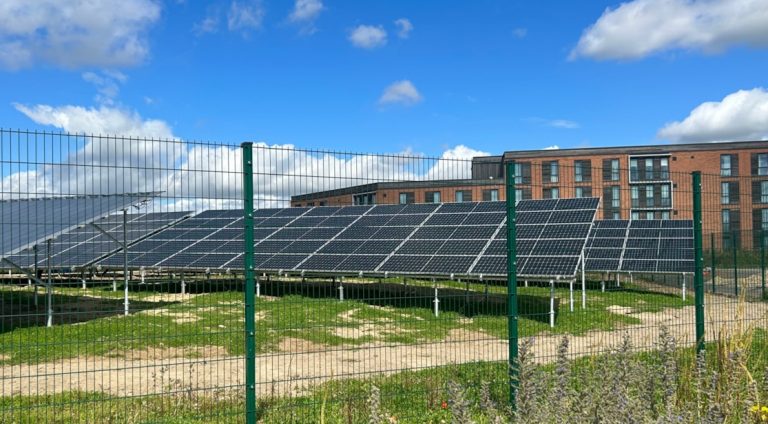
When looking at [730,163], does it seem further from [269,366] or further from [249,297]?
[249,297]

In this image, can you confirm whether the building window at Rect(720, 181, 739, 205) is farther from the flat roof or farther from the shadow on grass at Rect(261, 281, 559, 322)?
the flat roof

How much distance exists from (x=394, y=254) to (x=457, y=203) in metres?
3.80

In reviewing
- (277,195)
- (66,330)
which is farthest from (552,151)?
(277,195)

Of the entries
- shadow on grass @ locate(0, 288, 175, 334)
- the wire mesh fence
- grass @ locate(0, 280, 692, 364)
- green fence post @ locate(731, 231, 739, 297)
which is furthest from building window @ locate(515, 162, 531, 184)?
green fence post @ locate(731, 231, 739, 297)

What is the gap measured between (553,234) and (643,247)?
28.3 feet

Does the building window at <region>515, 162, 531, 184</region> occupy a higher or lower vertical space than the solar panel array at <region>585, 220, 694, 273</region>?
higher

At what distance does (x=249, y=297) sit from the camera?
5.88 m

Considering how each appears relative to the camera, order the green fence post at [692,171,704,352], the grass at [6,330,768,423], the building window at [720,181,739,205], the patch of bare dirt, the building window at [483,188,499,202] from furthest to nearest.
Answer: the building window at [483,188,499,202]
the building window at [720,181,739,205]
the patch of bare dirt
the green fence post at [692,171,704,352]
the grass at [6,330,768,423]

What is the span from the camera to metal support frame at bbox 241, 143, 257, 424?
19.3ft

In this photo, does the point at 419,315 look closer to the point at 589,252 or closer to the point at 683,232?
the point at 589,252

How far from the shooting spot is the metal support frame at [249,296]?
19.3 ft

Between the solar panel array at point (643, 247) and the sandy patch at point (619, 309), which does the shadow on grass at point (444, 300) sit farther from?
the solar panel array at point (643, 247)

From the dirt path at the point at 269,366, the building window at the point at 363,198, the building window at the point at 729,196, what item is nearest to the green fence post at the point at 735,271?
the dirt path at the point at 269,366

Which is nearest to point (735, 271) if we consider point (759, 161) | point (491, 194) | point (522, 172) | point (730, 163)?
point (491, 194)
